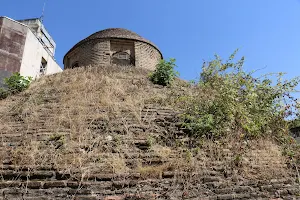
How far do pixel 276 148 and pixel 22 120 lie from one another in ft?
18.5

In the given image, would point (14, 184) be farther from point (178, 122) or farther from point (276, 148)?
point (276, 148)

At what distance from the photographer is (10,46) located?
39.3ft

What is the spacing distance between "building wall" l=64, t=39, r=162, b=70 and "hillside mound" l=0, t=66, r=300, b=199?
7.80 m

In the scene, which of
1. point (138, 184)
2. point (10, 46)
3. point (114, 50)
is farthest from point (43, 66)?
point (138, 184)

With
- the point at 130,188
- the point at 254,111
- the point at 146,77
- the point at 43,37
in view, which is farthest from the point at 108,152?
the point at 43,37

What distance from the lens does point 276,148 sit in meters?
5.32

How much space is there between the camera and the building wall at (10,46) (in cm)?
1155

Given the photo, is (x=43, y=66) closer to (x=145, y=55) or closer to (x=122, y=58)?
(x=122, y=58)

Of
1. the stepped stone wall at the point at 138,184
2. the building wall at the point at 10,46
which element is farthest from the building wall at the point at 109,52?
the stepped stone wall at the point at 138,184

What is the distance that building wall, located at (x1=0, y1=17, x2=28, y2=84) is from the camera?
37.9 feet

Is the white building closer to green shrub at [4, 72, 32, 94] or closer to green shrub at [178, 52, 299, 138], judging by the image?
green shrub at [4, 72, 32, 94]

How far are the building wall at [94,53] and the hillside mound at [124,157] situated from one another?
7.64 meters

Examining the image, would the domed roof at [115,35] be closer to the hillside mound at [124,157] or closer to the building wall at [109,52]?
the building wall at [109,52]

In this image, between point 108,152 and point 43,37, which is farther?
point 43,37
